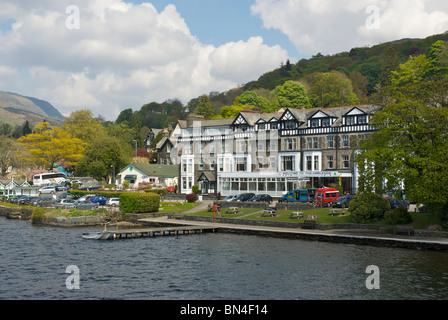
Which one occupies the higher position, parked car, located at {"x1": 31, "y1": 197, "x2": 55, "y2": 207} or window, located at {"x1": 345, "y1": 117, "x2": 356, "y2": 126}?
window, located at {"x1": 345, "y1": 117, "x2": 356, "y2": 126}

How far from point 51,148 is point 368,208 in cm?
9210

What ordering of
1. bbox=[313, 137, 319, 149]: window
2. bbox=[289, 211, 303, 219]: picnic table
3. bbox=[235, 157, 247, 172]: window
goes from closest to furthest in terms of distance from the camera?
bbox=[289, 211, 303, 219]: picnic table, bbox=[313, 137, 319, 149]: window, bbox=[235, 157, 247, 172]: window

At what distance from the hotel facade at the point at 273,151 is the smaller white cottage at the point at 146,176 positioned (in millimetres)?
10036

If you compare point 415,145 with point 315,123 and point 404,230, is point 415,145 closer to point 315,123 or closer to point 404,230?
point 404,230

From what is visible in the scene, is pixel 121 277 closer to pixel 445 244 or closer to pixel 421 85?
pixel 445 244

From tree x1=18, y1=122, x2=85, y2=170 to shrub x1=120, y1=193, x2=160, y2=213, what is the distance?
190ft

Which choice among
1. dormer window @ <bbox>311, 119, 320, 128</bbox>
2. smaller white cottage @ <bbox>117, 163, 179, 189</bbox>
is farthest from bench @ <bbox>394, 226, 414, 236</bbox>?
smaller white cottage @ <bbox>117, 163, 179, 189</bbox>

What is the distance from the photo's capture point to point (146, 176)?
99.8 m

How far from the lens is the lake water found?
94.1ft

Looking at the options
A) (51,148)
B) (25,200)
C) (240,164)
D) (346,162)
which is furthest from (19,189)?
(346,162)

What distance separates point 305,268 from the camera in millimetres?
34688

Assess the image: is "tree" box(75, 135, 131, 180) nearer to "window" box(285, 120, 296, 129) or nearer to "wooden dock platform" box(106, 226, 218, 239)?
"window" box(285, 120, 296, 129)

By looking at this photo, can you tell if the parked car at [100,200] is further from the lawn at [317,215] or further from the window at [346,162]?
the window at [346,162]
